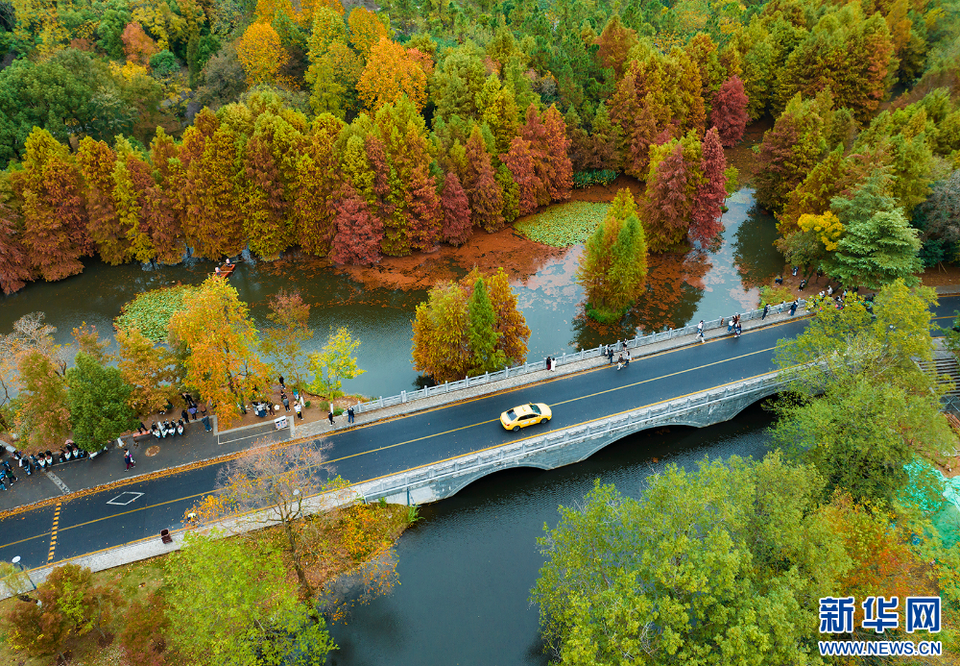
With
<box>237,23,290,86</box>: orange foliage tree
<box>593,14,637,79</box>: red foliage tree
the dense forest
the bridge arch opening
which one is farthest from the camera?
<box>593,14,637,79</box>: red foliage tree

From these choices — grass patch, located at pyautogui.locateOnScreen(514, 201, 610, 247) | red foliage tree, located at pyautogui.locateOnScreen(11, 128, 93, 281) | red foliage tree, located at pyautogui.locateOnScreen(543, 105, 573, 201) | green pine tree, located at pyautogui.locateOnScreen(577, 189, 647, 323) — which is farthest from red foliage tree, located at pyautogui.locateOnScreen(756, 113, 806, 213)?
red foliage tree, located at pyautogui.locateOnScreen(11, 128, 93, 281)

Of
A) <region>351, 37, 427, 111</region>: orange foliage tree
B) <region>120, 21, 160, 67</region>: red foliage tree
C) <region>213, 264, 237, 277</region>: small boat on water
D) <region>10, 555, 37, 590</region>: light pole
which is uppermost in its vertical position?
<region>120, 21, 160, 67</region>: red foliage tree

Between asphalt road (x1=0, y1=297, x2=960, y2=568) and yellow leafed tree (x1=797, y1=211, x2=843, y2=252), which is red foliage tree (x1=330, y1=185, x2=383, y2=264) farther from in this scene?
yellow leafed tree (x1=797, y1=211, x2=843, y2=252)

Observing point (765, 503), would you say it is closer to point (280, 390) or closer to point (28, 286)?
point (280, 390)

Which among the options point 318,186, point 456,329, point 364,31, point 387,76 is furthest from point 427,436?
point 364,31

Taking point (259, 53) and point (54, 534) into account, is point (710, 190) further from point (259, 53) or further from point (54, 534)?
point (54, 534)

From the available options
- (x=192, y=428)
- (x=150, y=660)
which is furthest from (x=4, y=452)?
(x=150, y=660)
